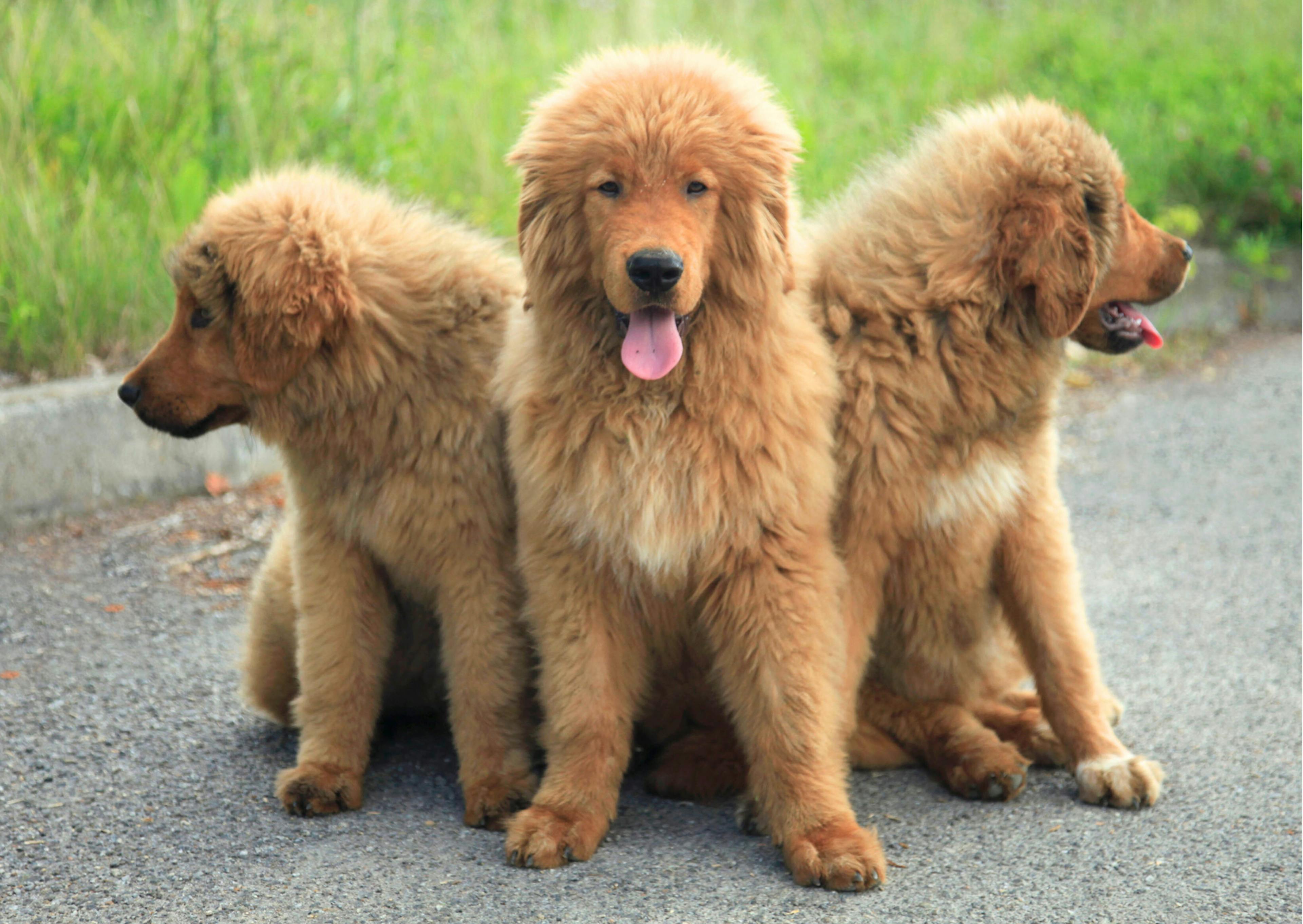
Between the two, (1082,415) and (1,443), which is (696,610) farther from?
(1082,415)

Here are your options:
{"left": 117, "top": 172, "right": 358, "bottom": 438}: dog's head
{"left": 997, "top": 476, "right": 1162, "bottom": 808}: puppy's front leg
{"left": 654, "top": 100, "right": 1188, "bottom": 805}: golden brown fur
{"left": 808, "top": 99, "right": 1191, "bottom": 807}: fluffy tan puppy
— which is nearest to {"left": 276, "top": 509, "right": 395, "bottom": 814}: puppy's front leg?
{"left": 117, "top": 172, "right": 358, "bottom": 438}: dog's head

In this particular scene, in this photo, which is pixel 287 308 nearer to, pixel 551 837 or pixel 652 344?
pixel 652 344

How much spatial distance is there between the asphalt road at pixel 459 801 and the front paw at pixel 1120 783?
0.13ft

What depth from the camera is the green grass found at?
20.9 feet

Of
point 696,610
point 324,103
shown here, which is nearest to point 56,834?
point 696,610

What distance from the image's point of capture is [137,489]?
589 cm

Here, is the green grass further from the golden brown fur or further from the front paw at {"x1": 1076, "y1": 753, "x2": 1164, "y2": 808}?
the front paw at {"x1": 1076, "y1": 753, "x2": 1164, "y2": 808}

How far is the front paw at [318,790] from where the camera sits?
3.63m

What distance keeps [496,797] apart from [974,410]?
1720mm

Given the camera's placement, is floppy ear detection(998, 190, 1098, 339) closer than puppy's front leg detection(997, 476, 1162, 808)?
Yes

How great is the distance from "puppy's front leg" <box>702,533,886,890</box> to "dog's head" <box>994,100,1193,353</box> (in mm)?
989

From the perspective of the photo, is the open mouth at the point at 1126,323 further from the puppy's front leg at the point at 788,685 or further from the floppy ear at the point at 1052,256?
the puppy's front leg at the point at 788,685

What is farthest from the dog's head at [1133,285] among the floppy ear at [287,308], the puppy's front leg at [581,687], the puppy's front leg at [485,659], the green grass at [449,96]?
the floppy ear at [287,308]

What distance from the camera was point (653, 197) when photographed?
3.19 metres
